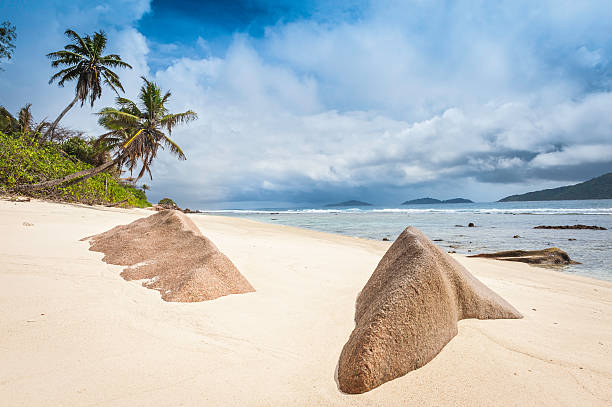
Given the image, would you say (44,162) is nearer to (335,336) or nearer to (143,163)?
(143,163)

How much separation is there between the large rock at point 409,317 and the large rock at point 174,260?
65.3 inches

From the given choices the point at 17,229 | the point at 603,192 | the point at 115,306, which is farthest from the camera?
the point at 603,192

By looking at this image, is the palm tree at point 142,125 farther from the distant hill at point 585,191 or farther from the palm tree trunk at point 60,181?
the distant hill at point 585,191

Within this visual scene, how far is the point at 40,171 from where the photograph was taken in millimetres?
13859

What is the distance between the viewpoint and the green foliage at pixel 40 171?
40.3ft

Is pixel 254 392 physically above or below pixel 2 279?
below

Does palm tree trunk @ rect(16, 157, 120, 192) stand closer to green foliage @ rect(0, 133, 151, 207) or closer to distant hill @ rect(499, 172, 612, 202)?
green foliage @ rect(0, 133, 151, 207)

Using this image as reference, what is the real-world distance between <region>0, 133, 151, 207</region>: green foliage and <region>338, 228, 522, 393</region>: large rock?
1660cm

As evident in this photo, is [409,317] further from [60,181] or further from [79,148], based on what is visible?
[79,148]

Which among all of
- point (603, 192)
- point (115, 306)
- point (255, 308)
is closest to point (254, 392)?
point (255, 308)

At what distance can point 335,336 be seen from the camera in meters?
2.32

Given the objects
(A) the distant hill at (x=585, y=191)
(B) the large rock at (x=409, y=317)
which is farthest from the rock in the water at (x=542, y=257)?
(A) the distant hill at (x=585, y=191)

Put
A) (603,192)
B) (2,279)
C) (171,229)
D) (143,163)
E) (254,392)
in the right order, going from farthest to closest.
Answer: (603,192), (143,163), (171,229), (2,279), (254,392)

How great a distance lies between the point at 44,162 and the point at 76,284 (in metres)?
15.1
